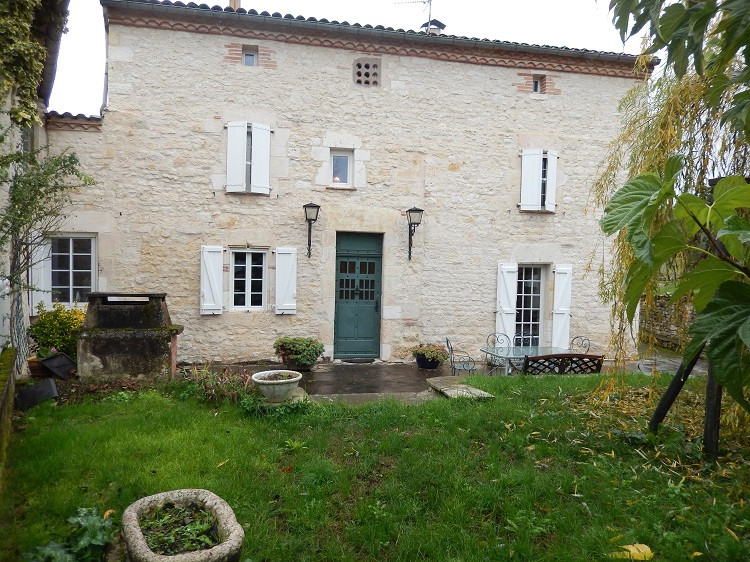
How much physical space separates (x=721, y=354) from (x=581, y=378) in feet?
18.2

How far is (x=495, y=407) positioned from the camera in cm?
525

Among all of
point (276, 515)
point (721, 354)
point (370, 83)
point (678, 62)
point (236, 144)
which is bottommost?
point (276, 515)

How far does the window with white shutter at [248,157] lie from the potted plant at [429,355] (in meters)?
3.85

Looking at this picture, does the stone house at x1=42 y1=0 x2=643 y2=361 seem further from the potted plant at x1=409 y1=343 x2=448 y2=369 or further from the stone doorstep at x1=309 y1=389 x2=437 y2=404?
the stone doorstep at x1=309 y1=389 x2=437 y2=404

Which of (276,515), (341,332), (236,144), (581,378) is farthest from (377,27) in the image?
(276,515)

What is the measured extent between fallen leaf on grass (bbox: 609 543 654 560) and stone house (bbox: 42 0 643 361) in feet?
19.3

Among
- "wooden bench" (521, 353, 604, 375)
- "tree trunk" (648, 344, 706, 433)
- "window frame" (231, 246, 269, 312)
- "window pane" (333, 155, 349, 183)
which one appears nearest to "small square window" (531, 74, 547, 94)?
"window pane" (333, 155, 349, 183)

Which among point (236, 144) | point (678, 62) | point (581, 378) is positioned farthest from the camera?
point (236, 144)

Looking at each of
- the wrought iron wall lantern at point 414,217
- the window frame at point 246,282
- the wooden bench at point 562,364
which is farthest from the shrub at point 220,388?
the wrought iron wall lantern at point 414,217

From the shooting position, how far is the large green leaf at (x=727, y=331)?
1.50 meters

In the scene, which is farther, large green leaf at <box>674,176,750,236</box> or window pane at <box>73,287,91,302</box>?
window pane at <box>73,287,91,302</box>

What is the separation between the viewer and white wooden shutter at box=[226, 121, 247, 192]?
28.0 ft

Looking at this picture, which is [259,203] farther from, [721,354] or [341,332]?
[721,354]

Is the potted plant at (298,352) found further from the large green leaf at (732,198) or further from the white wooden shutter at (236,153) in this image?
the large green leaf at (732,198)
